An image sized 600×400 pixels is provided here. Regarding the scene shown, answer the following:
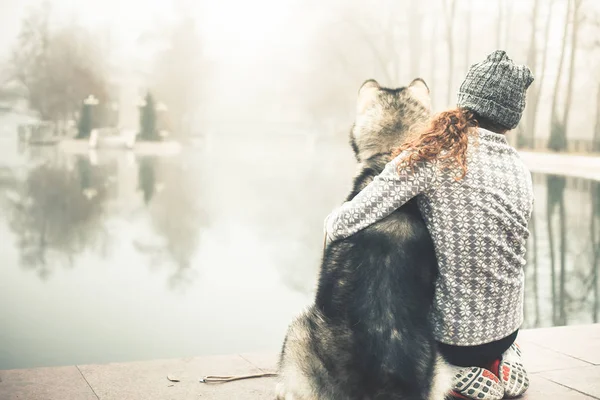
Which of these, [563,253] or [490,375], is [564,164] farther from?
[490,375]

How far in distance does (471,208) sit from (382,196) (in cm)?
28

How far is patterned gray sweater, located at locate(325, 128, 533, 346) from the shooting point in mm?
1608

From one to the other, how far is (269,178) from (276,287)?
0.82 m

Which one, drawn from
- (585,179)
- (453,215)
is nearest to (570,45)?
(585,179)

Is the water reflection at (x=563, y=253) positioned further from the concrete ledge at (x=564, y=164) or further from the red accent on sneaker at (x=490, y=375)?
the red accent on sneaker at (x=490, y=375)

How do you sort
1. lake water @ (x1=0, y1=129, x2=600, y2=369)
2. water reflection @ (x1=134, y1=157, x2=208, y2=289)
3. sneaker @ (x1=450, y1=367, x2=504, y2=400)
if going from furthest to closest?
water reflection @ (x1=134, y1=157, x2=208, y2=289) → lake water @ (x1=0, y1=129, x2=600, y2=369) → sneaker @ (x1=450, y1=367, x2=504, y2=400)

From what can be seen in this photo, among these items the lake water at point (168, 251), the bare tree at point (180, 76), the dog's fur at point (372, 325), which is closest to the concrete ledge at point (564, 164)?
the lake water at point (168, 251)

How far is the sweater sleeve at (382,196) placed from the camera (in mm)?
1584

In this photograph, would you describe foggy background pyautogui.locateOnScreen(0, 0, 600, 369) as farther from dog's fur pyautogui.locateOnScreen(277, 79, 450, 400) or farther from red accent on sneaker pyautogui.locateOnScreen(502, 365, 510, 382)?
dog's fur pyautogui.locateOnScreen(277, 79, 450, 400)

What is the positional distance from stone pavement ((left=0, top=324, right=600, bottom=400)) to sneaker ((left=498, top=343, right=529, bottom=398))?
0.09 m

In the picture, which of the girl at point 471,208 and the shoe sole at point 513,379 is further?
the shoe sole at point 513,379

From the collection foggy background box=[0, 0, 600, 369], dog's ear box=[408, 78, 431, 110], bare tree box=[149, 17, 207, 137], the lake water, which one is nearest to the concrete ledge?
foggy background box=[0, 0, 600, 369]

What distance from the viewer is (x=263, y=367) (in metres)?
2.46

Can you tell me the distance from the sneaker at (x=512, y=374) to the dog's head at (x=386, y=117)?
0.76 meters
